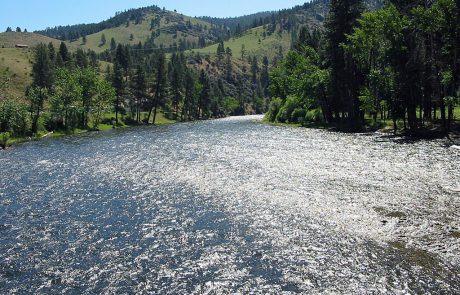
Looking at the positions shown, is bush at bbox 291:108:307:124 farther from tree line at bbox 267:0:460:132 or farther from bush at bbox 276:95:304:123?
tree line at bbox 267:0:460:132

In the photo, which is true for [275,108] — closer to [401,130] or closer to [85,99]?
[401,130]

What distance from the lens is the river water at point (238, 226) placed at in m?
19.3

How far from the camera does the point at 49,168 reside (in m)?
51.5

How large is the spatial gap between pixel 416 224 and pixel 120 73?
142288 mm

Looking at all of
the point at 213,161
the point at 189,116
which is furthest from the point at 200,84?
the point at 213,161

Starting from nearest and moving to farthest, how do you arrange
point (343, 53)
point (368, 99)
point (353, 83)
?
point (368, 99) → point (353, 83) → point (343, 53)

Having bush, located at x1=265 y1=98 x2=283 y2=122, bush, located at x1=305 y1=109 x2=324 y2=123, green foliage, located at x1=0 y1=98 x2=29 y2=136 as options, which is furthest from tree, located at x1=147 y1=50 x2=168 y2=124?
bush, located at x1=305 y1=109 x2=324 y2=123

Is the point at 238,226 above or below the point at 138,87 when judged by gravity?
below

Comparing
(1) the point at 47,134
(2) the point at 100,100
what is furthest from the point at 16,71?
(1) the point at 47,134

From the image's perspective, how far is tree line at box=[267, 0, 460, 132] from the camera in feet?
212

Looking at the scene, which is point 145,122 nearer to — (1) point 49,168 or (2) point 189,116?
(2) point 189,116

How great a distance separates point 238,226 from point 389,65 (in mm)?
57980

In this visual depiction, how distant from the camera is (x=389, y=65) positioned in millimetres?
73125

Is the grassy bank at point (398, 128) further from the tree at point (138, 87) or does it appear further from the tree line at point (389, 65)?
the tree at point (138, 87)
